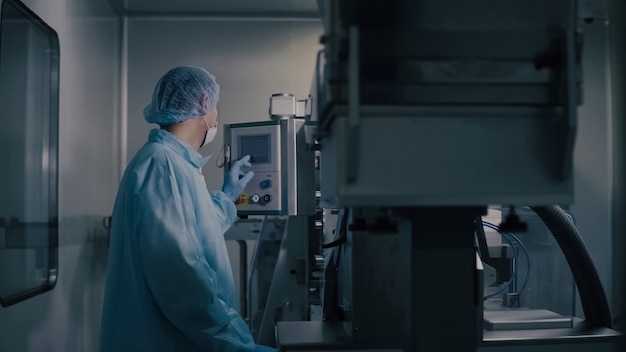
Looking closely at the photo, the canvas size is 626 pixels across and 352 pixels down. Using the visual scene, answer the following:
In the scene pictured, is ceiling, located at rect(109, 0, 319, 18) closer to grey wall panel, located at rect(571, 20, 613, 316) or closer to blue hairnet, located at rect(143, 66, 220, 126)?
blue hairnet, located at rect(143, 66, 220, 126)

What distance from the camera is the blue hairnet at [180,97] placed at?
2094 mm

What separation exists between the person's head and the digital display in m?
0.19

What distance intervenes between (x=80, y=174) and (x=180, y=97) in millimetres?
966

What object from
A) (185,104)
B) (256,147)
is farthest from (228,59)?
(185,104)

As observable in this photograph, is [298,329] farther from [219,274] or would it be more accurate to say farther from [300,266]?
[300,266]

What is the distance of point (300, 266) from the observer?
8.05 ft

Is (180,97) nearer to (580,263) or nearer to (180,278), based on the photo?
(180,278)

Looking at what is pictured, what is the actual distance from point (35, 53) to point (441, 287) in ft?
5.87

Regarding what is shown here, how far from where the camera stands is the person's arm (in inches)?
68.8

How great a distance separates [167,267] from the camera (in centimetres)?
176

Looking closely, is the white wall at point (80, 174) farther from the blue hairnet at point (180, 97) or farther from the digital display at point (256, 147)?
the digital display at point (256, 147)

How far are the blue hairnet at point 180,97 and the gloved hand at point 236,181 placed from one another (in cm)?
28

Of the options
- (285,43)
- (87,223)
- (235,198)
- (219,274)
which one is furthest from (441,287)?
(285,43)

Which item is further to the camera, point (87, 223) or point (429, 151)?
point (87, 223)
